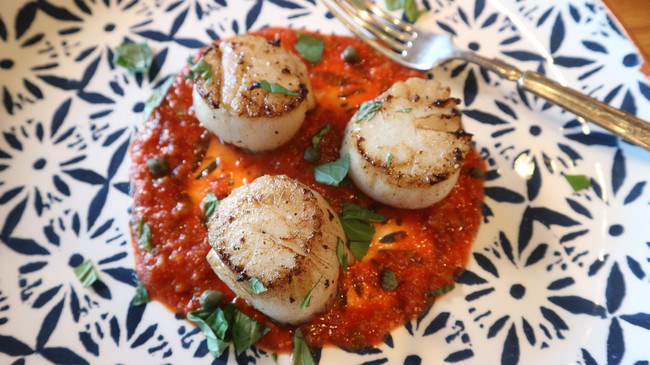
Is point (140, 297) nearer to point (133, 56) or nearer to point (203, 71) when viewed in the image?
point (203, 71)

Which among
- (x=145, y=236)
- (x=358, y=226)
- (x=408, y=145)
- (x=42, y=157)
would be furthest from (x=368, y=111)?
(x=42, y=157)

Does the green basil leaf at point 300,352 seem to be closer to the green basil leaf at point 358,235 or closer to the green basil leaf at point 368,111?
the green basil leaf at point 358,235

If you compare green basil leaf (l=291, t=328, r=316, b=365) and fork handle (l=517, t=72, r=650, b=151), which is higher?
fork handle (l=517, t=72, r=650, b=151)

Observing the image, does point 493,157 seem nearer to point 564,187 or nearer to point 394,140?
point 564,187

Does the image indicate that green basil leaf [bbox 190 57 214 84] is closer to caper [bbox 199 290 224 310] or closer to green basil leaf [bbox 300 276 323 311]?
caper [bbox 199 290 224 310]

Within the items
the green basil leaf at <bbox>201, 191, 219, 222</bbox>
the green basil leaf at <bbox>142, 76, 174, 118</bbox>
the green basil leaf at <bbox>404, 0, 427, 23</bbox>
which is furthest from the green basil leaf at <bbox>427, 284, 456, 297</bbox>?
the green basil leaf at <bbox>142, 76, 174, 118</bbox>

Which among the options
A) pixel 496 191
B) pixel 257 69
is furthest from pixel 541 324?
pixel 257 69
